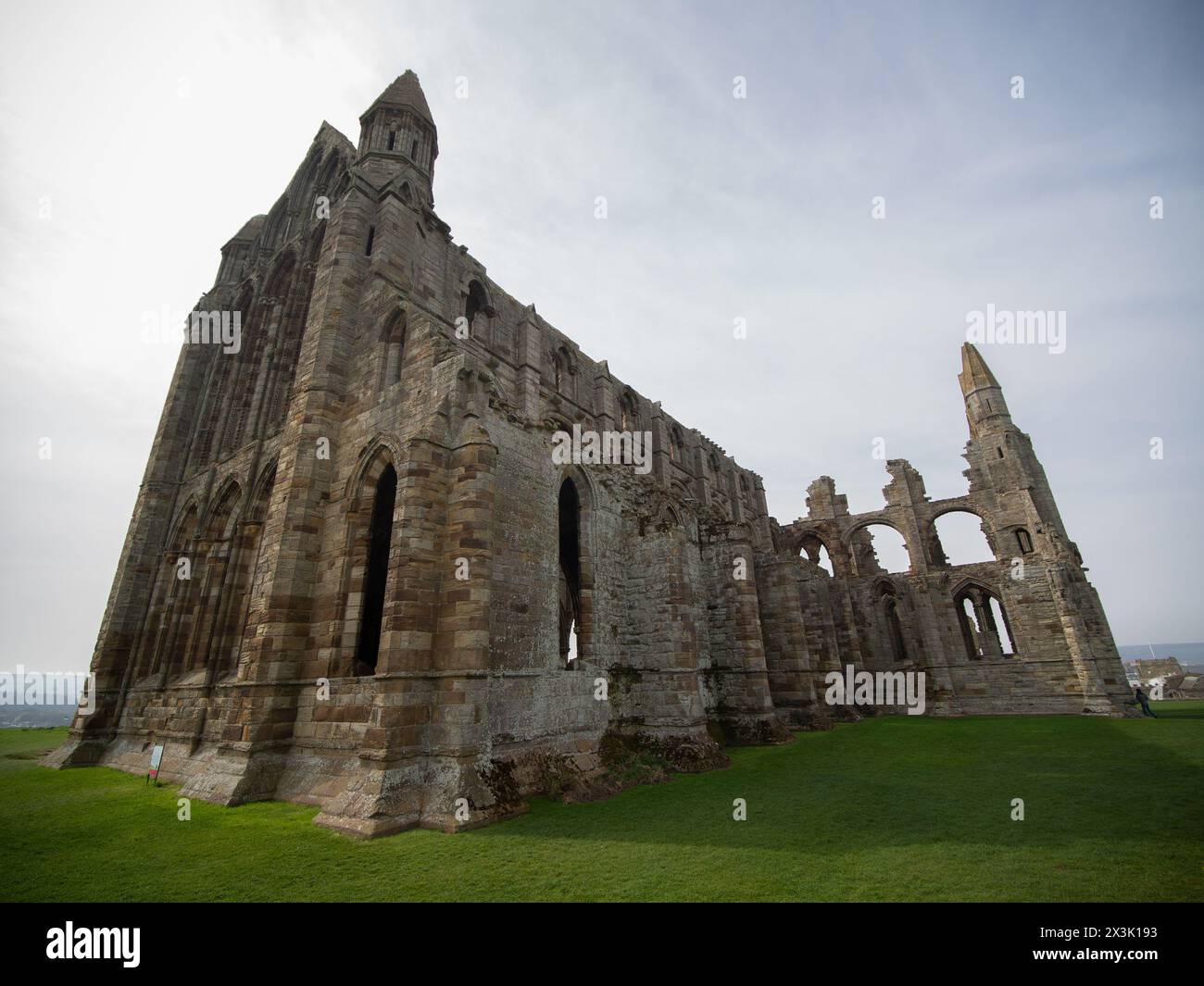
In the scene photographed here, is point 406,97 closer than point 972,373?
Yes

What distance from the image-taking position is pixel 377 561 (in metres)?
10.8

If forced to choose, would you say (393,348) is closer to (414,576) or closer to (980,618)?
(414,576)

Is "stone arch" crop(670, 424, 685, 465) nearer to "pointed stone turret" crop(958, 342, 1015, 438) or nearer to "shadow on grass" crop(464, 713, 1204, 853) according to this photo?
"shadow on grass" crop(464, 713, 1204, 853)

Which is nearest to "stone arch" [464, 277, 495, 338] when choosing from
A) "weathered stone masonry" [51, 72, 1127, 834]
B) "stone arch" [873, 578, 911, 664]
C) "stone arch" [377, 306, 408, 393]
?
"weathered stone masonry" [51, 72, 1127, 834]

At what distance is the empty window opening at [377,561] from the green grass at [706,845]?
300 cm

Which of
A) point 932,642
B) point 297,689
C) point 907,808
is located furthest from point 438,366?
point 932,642

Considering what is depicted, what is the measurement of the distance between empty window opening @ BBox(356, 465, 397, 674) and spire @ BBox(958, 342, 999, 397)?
112 ft

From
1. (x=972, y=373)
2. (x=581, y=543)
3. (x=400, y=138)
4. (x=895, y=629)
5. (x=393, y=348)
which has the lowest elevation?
(x=895, y=629)

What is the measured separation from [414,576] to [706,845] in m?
5.53

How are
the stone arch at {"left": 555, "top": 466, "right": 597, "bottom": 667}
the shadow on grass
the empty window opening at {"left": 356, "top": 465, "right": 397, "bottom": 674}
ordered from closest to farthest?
the shadow on grass → the empty window opening at {"left": 356, "top": 465, "right": 397, "bottom": 674} → the stone arch at {"left": 555, "top": 466, "right": 597, "bottom": 667}

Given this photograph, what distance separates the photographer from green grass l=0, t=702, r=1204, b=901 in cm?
472

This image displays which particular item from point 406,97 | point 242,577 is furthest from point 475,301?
point 242,577
